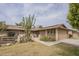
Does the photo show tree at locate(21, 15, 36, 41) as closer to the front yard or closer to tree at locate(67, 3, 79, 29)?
the front yard

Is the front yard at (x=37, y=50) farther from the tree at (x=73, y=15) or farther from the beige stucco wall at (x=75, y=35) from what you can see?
the tree at (x=73, y=15)

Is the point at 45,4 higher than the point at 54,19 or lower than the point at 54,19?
higher

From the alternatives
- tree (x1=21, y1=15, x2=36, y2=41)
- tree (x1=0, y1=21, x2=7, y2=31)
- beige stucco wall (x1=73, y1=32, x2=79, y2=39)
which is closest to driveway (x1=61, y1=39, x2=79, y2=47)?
beige stucco wall (x1=73, y1=32, x2=79, y2=39)

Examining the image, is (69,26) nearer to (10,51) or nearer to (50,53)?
(50,53)

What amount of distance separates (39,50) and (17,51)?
0.68 ft

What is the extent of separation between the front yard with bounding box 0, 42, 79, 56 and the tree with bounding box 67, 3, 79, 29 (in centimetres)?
21

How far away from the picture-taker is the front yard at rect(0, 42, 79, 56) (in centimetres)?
165

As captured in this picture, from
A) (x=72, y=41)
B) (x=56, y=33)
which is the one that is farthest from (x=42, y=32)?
(x=72, y=41)

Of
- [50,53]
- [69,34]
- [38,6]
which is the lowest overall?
[50,53]

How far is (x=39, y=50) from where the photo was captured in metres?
1.66

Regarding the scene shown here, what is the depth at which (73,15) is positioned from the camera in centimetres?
168

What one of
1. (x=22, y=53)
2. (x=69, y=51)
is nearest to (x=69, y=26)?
(x=69, y=51)

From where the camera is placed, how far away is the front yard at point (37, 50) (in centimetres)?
165

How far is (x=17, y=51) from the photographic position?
1.66 metres
